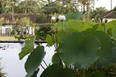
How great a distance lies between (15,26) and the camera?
23766 millimetres

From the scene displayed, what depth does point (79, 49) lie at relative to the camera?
90 cm

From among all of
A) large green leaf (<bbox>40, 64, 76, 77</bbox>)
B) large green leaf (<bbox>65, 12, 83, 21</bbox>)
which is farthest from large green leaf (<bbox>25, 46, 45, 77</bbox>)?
large green leaf (<bbox>65, 12, 83, 21</bbox>)

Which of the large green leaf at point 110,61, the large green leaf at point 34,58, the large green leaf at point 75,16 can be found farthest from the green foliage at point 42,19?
the large green leaf at point 110,61

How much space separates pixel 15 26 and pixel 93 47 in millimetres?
23677

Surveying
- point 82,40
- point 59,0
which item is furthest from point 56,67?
point 59,0

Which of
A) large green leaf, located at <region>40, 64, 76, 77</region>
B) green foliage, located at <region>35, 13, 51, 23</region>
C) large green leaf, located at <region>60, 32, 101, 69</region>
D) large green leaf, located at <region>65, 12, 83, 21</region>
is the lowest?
green foliage, located at <region>35, 13, 51, 23</region>

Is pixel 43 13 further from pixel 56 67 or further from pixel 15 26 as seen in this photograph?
pixel 56 67

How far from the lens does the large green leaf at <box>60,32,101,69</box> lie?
84cm

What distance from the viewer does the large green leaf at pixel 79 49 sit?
2.76 ft

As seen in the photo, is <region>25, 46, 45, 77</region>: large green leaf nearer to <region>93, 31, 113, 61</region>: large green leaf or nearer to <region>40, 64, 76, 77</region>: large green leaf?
<region>40, 64, 76, 77</region>: large green leaf

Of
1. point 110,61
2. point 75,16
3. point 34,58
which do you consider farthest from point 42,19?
point 110,61

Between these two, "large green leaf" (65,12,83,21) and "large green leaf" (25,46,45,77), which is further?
"large green leaf" (65,12,83,21)

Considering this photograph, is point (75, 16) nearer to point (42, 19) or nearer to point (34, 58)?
point (34, 58)

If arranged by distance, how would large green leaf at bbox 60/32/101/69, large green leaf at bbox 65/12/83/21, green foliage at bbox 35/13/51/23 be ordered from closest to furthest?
large green leaf at bbox 60/32/101/69 → large green leaf at bbox 65/12/83/21 → green foliage at bbox 35/13/51/23
